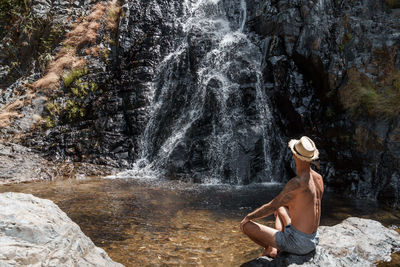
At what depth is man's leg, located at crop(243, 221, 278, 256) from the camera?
11.6 ft

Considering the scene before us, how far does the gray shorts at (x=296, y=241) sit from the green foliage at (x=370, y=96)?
20.2 ft

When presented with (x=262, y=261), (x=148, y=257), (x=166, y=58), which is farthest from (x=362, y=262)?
(x=166, y=58)

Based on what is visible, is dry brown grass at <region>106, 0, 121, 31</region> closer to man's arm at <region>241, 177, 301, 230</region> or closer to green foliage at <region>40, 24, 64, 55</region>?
green foliage at <region>40, 24, 64, 55</region>

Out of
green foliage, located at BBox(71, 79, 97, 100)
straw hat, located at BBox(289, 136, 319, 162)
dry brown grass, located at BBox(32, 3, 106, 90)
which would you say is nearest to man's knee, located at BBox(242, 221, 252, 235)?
straw hat, located at BBox(289, 136, 319, 162)

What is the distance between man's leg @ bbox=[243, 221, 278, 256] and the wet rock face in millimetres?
5476

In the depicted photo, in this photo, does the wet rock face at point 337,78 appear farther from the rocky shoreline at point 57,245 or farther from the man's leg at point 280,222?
the man's leg at point 280,222

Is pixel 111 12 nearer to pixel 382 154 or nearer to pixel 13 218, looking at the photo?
pixel 382 154

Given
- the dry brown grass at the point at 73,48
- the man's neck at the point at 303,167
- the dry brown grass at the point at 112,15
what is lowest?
the man's neck at the point at 303,167

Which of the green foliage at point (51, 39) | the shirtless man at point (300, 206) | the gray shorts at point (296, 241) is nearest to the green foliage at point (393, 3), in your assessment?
the shirtless man at point (300, 206)

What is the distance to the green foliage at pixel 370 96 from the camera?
805cm

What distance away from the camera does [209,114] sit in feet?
34.7

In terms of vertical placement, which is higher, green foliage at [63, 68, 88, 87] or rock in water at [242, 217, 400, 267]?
green foliage at [63, 68, 88, 87]

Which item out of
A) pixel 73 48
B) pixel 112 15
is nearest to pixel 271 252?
pixel 73 48

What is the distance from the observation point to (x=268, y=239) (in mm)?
3551
